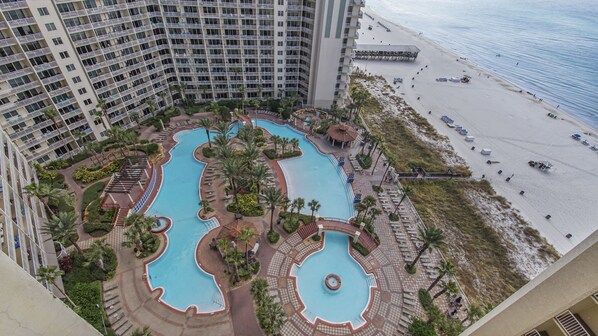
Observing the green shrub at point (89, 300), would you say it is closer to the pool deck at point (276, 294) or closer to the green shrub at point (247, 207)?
the pool deck at point (276, 294)

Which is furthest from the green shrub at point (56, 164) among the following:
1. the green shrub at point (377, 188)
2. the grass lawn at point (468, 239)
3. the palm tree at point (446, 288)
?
the grass lawn at point (468, 239)

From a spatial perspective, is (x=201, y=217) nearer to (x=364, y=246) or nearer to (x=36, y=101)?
(x=364, y=246)

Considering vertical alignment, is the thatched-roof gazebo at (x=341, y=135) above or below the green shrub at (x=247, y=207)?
above

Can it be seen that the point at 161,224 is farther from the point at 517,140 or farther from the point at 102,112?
the point at 517,140

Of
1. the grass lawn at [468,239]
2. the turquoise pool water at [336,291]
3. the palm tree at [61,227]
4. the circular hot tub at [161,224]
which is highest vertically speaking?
the palm tree at [61,227]

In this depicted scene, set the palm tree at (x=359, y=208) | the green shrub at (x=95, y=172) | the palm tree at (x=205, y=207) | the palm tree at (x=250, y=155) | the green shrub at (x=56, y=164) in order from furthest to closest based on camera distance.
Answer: the green shrub at (x=56, y=164) → the green shrub at (x=95, y=172) → the palm tree at (x=250, y=155) → the palm tree at (x=359, y=208) → the palm tree at (x=205, y=207)

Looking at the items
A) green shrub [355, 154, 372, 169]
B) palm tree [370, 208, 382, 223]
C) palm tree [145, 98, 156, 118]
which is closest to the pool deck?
palm tree [370, 208, 382, 223]

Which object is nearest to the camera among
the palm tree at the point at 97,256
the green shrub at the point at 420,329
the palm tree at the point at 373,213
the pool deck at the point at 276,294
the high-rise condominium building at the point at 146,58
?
the green shrub at the point at 420,329

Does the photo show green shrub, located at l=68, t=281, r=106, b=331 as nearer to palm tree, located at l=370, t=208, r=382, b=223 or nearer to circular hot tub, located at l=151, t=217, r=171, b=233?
circular hot tub, located at l=151, t=217, r=171, b=233

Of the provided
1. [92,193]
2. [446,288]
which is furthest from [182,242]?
[446,288]
